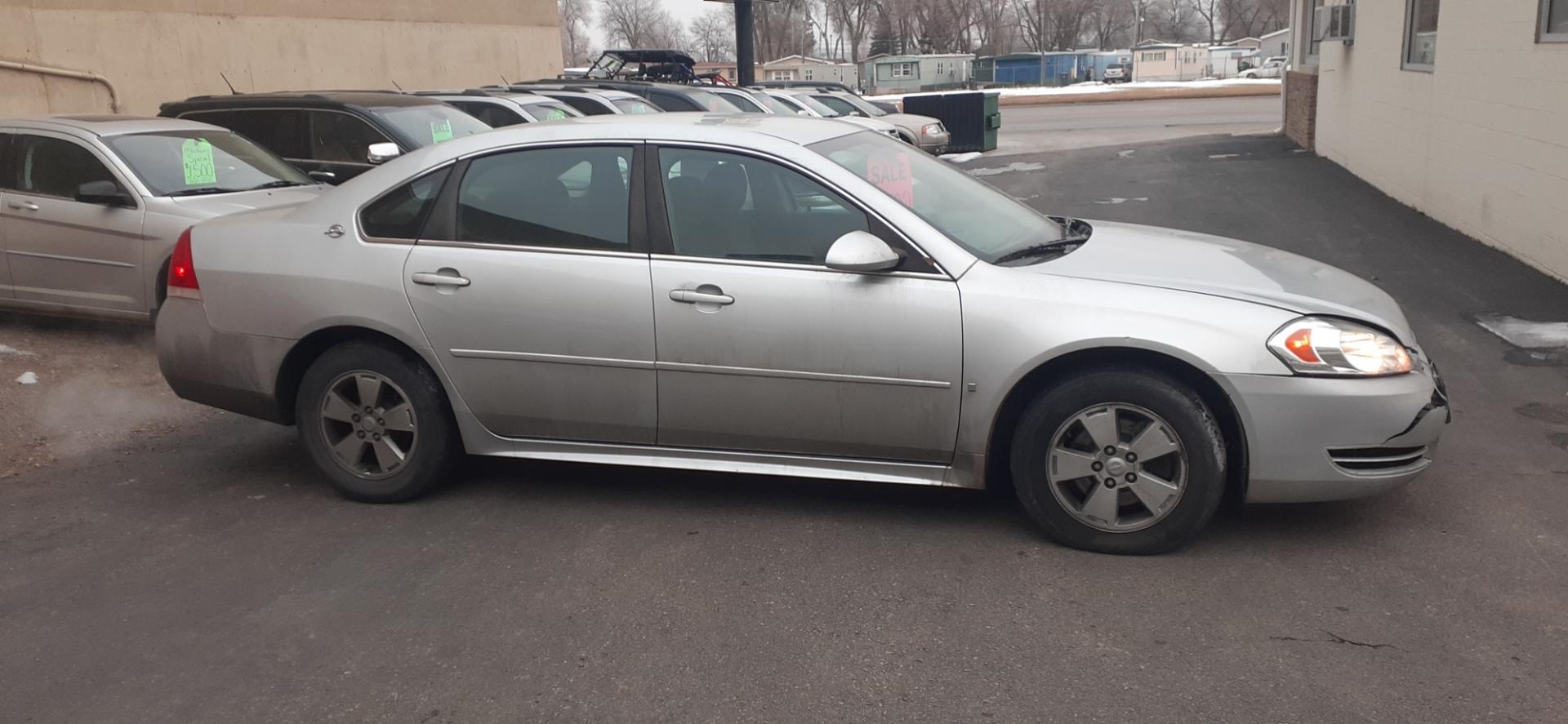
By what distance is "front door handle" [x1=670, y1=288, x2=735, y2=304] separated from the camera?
4645 millimetres

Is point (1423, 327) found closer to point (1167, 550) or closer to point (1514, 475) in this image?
point (1514, 475)

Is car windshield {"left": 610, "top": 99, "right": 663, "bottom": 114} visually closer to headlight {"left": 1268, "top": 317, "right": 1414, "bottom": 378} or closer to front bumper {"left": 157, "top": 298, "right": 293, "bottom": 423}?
front bumper {"left": 157, "top": 298, "right": 293, "bottom": 423}

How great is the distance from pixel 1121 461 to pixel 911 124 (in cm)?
1828

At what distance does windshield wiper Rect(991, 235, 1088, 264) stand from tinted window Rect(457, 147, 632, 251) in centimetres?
144

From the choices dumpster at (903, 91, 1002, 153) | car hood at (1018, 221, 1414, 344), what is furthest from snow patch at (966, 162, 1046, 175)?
car hood at (1018, 221, 1414, 344)

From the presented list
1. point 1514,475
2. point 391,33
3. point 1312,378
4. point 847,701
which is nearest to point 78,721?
point 847,701

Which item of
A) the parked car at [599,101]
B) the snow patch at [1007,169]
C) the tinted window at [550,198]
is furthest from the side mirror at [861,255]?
the snow patch at [1007,169]

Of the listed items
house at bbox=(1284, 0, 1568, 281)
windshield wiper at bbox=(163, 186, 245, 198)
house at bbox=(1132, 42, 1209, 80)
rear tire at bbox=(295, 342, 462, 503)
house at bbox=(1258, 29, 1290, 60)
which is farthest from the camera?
house at bbox=(1258, 29, 1290, 60)

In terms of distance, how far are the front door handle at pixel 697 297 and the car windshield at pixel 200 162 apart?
5047mm

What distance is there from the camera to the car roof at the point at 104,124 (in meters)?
8.51

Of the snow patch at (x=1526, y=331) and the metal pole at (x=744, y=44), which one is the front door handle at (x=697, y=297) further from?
the metal pole at (x=744, y=44)

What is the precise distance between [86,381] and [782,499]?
15.4 ft

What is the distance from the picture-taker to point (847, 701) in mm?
3473

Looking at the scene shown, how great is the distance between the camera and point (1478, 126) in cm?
1073
